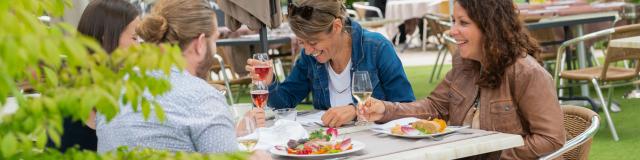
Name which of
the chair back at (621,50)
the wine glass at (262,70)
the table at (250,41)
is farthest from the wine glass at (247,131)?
the table at (250,41)

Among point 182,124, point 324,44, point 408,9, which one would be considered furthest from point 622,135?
point 408,9

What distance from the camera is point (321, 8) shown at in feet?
13.0

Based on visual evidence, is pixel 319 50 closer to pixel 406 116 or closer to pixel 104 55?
pixel 406 116

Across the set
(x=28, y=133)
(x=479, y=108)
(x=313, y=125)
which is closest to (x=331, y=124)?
(x=313, y=125)

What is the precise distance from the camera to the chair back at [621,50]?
6.62 m

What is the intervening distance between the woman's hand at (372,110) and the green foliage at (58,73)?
85.3 inches

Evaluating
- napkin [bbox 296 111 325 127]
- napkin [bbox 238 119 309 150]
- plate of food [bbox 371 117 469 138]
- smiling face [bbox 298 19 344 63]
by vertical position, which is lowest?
napkin [bbox 296 111 325 127]

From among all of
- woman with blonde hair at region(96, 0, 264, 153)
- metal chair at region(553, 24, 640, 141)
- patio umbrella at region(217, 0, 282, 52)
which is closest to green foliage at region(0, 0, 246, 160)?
woman with blonde hair at region(96, 0, 264, 153)

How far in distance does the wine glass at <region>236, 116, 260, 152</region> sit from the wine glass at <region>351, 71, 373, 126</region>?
→ 87 cm

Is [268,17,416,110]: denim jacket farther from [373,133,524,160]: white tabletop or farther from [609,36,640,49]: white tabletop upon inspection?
[609,36,640,49]: white tabletop

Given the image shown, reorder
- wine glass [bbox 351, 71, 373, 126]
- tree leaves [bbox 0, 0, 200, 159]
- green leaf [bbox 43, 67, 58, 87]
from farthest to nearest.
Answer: wine glass [bbox 351, 71, 373, 126] < green leaf [bbox 43, 67, 58, 87] < tree leaves [bbox 0, 0, 200, 159]

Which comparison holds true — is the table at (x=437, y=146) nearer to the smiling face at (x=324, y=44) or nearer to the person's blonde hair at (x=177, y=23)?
the person's blonde hair at (x=177, y=23)

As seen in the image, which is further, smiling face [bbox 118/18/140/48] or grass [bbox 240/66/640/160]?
grass [bbox 240/66/640/160]

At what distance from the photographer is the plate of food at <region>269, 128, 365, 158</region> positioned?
9.17ft
